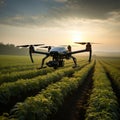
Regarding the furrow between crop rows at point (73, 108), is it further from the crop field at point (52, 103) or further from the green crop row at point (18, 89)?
the green crop row at point (18, 89)

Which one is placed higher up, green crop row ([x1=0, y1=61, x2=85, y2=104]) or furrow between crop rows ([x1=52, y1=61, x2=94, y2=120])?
green crop row ([x1=0, y1=61, x2=85, y2=104])

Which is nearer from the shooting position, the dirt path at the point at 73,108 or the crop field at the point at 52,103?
the crop field at the point at 52,103

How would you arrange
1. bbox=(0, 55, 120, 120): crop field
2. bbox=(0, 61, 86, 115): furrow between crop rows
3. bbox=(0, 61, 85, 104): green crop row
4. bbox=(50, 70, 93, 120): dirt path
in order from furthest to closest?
bbox=(0, 61, 85, 104): green crop row → bbox=(0, 61, 86, 115): furrow between crop rows → bbox=(50, 70, 93, 120): dirt path → bbox=(0, 55, 120, 120): crop field

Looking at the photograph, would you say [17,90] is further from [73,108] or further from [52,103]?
[52,103]

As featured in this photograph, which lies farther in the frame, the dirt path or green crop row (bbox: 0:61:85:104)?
green crop row (bbox: 0:61:85:104)

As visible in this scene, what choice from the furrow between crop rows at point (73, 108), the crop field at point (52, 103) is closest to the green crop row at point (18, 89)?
the crop field at point (52, 103)

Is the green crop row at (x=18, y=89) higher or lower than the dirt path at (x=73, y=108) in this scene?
higher

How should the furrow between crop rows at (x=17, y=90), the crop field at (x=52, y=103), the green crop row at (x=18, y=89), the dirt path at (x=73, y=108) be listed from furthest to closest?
the green crop row at (x=18, y=89) < the furrow between crop rows at (x=17, y=90) < the dirt path at (x=73, y=108) < the crop field at (x=52, y=103)

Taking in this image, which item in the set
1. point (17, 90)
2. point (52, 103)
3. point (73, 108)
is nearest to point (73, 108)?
point (73, 108)

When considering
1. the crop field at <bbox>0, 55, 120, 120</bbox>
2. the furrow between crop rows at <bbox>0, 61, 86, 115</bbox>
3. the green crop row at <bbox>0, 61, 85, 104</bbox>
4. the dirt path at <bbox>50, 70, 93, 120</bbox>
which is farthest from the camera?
the green crop row at <bbox>0, 61, 85, 104</bbox>

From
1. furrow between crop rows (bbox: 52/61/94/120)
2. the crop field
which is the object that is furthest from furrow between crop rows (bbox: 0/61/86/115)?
furrow between crop rows (bbox: 52/61/94/120)

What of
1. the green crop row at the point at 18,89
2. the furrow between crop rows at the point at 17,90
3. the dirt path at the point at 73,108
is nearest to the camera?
the dirt path at the point at 73,108

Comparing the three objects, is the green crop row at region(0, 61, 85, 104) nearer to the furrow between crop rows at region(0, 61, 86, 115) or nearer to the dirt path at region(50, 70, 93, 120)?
the furrow between crop rows at region(0, 61, 86, 115)
